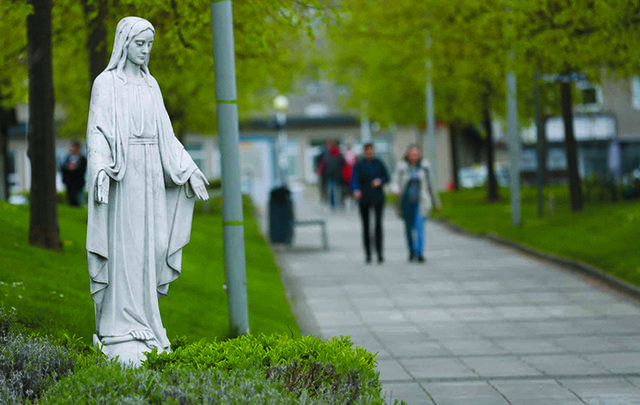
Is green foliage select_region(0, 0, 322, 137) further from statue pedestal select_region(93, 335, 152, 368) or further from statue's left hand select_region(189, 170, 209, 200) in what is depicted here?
statue pedestal select_region(93, 335, 152, 368)

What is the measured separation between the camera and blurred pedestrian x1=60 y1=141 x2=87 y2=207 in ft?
87.0

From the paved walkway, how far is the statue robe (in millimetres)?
1917

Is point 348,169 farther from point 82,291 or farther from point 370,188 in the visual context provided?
point 82,291

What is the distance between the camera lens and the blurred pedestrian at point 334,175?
116 ft

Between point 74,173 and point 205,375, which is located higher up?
point 74,173

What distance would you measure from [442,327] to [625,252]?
6600mm

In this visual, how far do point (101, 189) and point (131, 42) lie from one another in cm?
101

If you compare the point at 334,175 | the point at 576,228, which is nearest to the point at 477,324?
the point at 576,228

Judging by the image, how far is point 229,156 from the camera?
31.6 feet

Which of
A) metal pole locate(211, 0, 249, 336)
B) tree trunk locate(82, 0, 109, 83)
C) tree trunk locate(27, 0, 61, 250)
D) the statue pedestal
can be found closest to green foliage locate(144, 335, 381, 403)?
the statue pedestal

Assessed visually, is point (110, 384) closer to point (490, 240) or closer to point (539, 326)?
point (539, 326)

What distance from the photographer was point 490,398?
27.7 feet

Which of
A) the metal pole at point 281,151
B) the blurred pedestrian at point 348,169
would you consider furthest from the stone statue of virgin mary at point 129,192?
the blurred pedestrian at point 348,169

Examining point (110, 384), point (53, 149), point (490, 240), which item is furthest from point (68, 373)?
point (490, 240)
